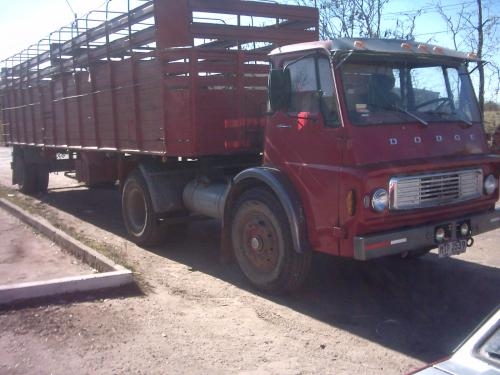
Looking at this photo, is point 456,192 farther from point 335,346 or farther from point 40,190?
point 40,190

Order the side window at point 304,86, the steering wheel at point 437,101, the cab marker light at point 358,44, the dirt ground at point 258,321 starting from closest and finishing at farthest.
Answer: the dirt ground at point 258,321, the cab marker light at point 358,44, the side window at point 304,86, the steering wheel at point 437,101

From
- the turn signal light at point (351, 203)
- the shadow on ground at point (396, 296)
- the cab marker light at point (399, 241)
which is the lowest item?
the shadow on ground at point (396, 296)

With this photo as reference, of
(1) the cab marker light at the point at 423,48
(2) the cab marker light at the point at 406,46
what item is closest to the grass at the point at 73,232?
(2) the cab marker light at the point at 406,46

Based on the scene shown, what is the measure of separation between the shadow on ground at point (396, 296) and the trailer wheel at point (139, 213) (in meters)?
0.27

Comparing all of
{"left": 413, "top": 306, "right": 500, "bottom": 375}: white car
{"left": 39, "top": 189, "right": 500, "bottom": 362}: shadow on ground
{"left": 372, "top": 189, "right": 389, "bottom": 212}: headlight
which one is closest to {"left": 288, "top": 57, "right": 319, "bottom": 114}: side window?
{"left": 372, "top": 189, "right": 389, "bottom": 212}: headlight

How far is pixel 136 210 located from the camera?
27.3 feet

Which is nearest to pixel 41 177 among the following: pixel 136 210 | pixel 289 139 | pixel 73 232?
pixel 73 232

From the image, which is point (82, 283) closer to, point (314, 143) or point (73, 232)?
point (314, 143)

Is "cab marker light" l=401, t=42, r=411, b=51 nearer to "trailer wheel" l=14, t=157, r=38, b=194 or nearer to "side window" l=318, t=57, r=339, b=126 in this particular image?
"side window" l=318, t=57, r=339, b=126

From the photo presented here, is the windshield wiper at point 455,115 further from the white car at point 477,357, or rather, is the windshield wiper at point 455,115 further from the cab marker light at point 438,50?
the white car at point 477,357

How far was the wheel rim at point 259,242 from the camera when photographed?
5.66m

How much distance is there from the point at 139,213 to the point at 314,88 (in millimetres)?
3964

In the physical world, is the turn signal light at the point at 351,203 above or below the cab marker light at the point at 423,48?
below

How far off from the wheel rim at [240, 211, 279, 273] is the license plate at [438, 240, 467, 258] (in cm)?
154
